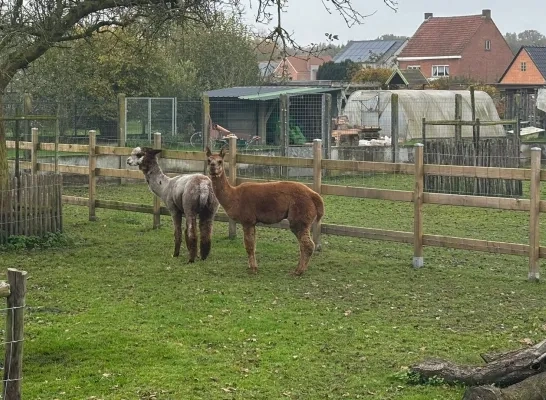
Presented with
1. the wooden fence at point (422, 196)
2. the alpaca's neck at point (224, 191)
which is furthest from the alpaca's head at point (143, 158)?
the alpaca's neck at point (224, 191)

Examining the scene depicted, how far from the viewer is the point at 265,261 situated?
12.9 metres

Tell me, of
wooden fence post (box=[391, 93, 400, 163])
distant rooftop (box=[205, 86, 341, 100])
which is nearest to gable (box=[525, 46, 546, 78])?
distant rooftop (box=[205, 86, 341, 100])

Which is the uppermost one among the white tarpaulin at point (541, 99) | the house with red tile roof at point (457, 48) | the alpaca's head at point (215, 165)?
the house with red tile roof at point (457, 48)

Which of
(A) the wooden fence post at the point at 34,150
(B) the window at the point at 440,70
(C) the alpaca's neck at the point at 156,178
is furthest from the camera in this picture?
(B) the window at the point at 440,70

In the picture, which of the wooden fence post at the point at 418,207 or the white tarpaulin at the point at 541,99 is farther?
the white tarpaulin at the point at 541,99

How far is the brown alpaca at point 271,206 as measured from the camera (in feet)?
38.7

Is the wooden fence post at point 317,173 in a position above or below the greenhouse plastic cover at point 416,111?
below

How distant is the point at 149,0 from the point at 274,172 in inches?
359

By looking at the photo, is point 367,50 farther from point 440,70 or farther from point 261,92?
point 261,92

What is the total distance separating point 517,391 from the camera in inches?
252

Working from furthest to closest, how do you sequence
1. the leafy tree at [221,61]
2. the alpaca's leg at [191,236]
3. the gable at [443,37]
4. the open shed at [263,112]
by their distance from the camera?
the gable at [443,37] → the leafy tree at [221,61] → the open shed at [263,112] → the alpaca's leg at [191,236]

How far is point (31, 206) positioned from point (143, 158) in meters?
1.70

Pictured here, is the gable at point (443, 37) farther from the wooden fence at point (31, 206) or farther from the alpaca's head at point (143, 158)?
the wooden fence at point (31, 206)

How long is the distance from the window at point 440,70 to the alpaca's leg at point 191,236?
55.5 metres
